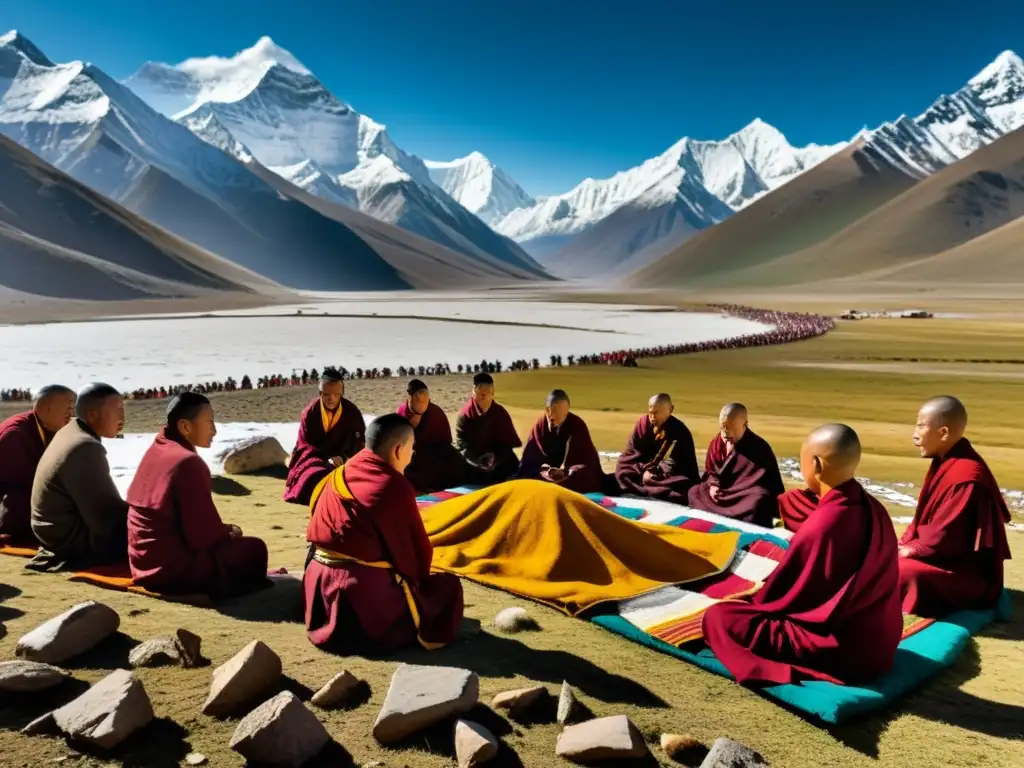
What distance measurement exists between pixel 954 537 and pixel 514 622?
3.31 metres

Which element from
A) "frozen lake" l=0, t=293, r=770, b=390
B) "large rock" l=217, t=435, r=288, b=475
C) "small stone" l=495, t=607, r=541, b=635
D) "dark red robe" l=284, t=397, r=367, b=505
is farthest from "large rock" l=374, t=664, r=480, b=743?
"frozen lake" l=0, t=293, r=770, b=390

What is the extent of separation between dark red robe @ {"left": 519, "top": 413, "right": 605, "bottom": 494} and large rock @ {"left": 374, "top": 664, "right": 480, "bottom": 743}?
17.6 feet

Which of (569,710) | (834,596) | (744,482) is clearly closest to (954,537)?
(834,596)

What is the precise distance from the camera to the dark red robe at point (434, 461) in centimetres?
976

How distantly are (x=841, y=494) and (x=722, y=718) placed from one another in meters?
1.40

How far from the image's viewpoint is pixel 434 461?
387 inches

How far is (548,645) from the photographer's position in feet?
17.1

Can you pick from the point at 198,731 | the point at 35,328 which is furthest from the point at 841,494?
the point at 35,328

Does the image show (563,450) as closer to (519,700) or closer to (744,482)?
(744,482)

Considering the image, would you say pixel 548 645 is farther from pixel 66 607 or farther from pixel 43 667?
pixel 66 607

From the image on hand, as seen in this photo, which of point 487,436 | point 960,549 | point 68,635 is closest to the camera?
point 68,635

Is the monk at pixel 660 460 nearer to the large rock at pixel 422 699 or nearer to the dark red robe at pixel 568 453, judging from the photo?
the dark red robe at pixel 568 453

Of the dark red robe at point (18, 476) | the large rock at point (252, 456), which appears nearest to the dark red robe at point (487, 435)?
the large rock at point (252, 456)

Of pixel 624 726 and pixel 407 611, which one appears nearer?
pixel 624 726
